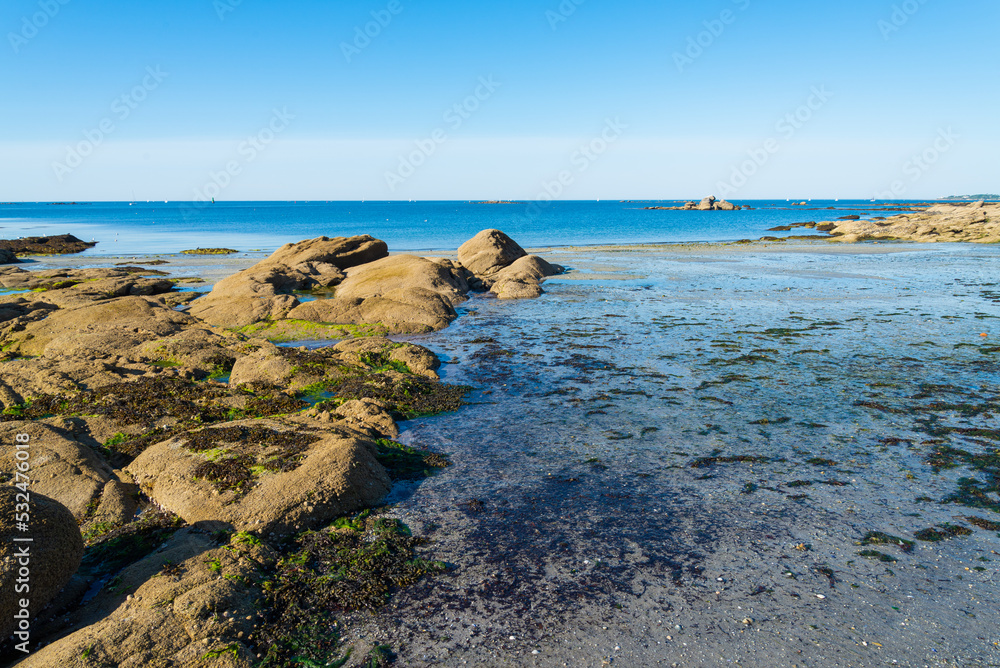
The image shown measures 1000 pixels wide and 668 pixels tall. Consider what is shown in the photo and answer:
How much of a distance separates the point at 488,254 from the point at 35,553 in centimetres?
3091

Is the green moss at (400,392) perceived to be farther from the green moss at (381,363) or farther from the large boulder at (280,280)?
the large boulder at (280,280)

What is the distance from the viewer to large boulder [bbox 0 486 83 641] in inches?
219

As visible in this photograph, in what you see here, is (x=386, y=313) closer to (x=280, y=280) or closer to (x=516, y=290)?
(x=516, y=290)

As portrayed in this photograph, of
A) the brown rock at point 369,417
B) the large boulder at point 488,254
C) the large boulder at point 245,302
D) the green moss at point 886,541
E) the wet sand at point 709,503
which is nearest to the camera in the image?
the wet sand at point 709,503

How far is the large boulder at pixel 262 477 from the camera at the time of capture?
8055 mm

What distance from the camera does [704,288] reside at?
3012cm

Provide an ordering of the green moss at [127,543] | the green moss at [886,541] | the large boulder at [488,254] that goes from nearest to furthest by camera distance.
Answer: the green moss at [127,543] < the green moss at [886,541] < the large boulder at [488,254]

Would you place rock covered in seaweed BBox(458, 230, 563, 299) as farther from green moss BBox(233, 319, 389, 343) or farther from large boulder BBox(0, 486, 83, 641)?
large boulder BBox(0, 486, 83, 641)

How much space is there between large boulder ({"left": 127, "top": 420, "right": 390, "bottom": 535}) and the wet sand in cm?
85

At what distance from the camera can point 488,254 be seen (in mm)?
35719

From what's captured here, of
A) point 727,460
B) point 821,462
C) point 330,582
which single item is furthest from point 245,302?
point 821,462

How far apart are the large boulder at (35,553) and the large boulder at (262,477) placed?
177 cm

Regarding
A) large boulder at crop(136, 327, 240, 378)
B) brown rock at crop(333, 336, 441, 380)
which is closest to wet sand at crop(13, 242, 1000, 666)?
brown rock at crop(333, 336, 441, 380)

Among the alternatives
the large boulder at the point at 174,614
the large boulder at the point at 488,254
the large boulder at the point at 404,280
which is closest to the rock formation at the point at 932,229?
the large boulder at the point at 488,254
